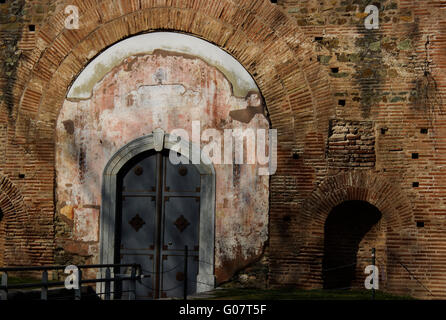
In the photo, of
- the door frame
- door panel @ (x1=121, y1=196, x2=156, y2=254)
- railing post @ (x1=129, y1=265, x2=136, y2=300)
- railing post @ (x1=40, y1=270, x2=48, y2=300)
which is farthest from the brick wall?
railing post @ (x1=40, y1=270, x2=48, y2=300)

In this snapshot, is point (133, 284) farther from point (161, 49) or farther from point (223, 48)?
point (223, 48)

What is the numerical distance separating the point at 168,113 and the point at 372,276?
4.44 metres

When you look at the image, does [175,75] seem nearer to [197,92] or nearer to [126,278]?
[197,92]

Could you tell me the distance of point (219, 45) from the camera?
11.9 meters

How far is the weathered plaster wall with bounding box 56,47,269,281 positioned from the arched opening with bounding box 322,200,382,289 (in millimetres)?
1631

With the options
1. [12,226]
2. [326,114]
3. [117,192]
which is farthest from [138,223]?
[326,114]

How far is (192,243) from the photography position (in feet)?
38.9

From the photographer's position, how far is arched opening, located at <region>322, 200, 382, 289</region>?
37.0ft

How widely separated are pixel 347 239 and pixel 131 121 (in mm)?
4277

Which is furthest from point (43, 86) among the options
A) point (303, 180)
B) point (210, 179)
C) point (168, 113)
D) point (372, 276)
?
point (372, 276)

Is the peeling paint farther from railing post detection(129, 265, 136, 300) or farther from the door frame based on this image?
railing post detection(129, 265, 136, 300)

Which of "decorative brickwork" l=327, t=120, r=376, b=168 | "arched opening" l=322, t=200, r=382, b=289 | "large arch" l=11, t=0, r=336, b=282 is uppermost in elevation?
"large arch" l=11, t=0, r=336, b=282

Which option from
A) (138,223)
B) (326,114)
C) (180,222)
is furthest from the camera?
(138,223)

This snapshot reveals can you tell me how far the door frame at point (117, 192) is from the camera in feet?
38.2
